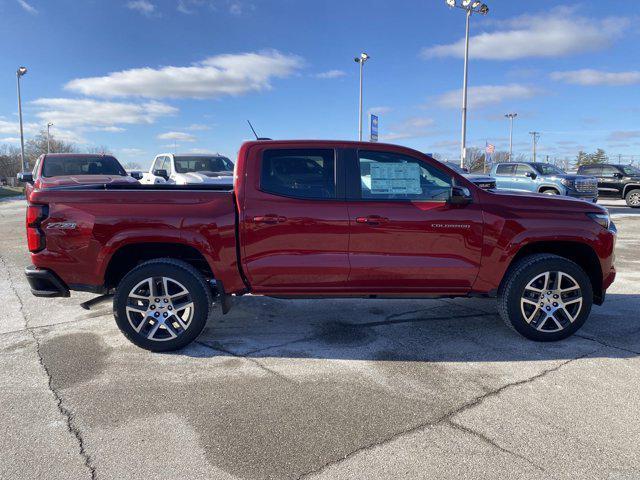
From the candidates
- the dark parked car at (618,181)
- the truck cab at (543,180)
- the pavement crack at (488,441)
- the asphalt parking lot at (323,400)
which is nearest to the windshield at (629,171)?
the dark parked car at (618,181)

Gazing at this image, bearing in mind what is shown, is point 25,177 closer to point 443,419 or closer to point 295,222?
point 295,222

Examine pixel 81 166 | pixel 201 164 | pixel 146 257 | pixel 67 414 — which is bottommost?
pixel 67 414

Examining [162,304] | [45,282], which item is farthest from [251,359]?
[45,282]

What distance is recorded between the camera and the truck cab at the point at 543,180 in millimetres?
15958

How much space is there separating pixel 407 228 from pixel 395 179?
1.55ft

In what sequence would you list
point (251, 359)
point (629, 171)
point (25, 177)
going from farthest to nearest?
point (629, 171), point (25, 177), point (251, 359)

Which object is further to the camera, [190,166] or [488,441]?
[190,166]

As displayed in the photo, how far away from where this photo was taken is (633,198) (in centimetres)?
2000

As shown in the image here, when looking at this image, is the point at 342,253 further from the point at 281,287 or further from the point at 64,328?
the point at 64,328

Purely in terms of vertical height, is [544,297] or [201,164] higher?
[201,164]

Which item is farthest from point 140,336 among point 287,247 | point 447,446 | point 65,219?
point 447,446

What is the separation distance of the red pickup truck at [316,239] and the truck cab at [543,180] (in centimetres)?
1265

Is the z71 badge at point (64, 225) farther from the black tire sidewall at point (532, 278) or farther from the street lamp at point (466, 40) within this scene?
the street lamp at point (466, 40)

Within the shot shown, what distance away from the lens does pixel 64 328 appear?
4812 mm
